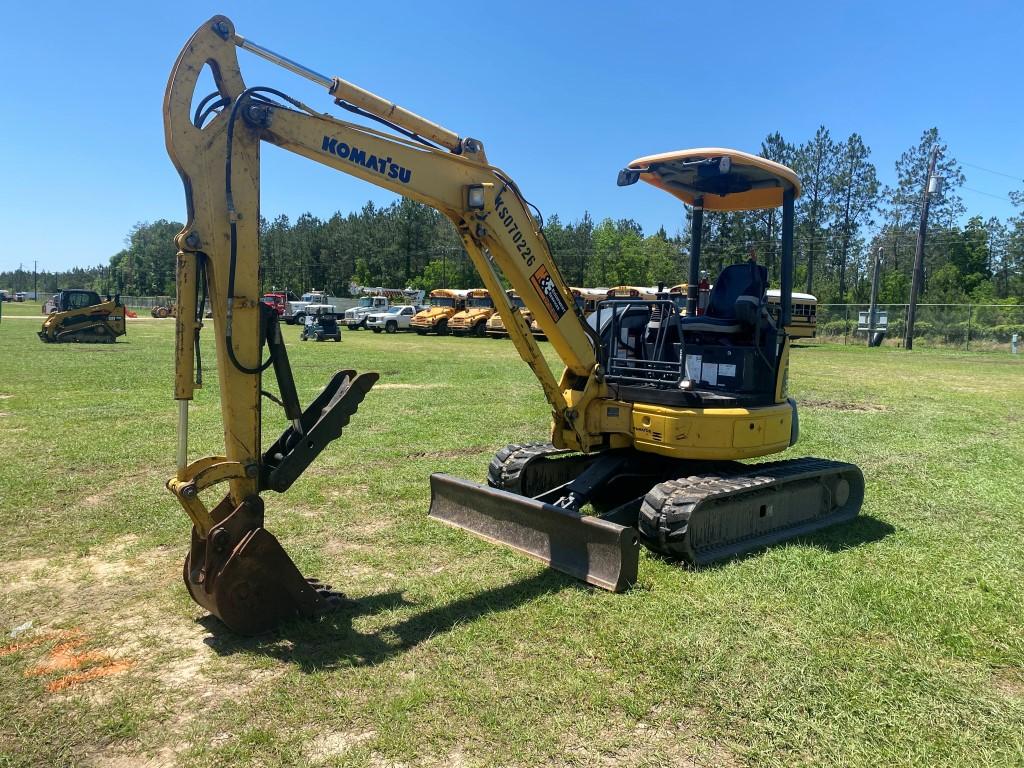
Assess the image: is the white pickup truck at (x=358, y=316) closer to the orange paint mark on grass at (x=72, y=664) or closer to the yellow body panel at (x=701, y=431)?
the yellow body panel at (x=701, y=431)

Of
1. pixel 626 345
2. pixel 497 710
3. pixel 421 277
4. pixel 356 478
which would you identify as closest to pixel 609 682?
pixel 497 710

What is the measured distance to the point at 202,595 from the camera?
15.0 ft

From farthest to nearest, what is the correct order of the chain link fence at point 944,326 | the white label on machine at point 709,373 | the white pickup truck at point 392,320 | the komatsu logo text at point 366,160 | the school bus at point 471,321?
the white pickup truck at point 392,320 < the school bus at point 471,321 < the chain link fence at point 944,326 < the white label on machine at point 709,373 < the komatsu logo text at point 366,160

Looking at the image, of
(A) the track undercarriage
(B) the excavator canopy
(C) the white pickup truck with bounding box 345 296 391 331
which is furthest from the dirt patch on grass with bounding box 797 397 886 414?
(C) the white pickup truck with bounding box 345 296 391 331

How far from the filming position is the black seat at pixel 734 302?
661 cm

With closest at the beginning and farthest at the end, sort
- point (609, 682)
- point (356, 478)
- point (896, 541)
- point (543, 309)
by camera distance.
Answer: point (609, 682), point (543, 309), point (896, 541), point (356, 478)

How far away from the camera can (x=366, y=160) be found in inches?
200

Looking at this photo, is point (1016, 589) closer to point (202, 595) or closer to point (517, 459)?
point (517, 459)

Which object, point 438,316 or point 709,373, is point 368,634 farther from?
point 438,316

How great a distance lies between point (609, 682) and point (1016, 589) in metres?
3.51

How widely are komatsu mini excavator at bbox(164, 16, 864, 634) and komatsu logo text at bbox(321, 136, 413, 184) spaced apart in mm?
14

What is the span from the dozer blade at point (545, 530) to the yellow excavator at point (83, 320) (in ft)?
88.4

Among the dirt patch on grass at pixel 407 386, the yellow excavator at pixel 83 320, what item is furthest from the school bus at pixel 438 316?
the dirt patch on grass at pixel 407 386

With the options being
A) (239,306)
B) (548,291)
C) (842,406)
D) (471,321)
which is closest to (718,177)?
(548,291)
